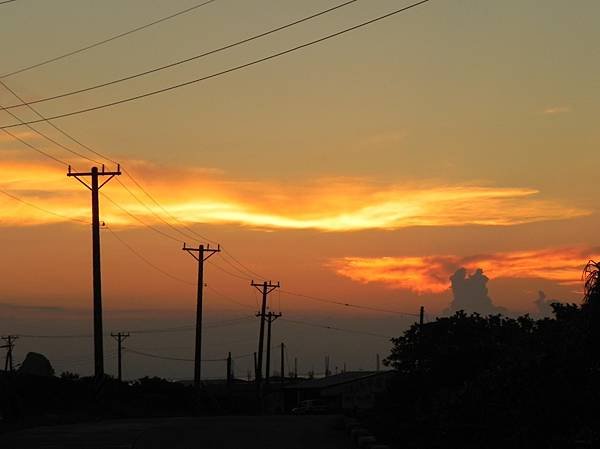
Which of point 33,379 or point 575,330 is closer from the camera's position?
point 575,330

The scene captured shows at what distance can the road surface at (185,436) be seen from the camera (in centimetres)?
2666

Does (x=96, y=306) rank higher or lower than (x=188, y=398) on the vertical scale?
higher

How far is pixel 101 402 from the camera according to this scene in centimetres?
5309

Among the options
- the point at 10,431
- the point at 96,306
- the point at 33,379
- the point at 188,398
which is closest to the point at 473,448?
the point at 10,431

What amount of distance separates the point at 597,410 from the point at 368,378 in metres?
88.1

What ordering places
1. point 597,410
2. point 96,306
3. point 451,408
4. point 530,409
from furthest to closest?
point 96,306 → point 451,408 → point 530,409 → point 597,410

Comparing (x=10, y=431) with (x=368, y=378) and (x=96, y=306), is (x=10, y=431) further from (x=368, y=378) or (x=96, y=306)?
(x=368, y=378)

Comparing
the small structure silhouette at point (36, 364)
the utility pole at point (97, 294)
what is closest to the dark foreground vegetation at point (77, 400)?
the utility pole at point (97, 294)

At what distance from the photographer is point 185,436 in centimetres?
2989

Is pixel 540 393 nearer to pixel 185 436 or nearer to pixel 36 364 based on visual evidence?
pixel 185 436

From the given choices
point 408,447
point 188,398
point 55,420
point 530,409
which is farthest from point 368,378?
point 530,409

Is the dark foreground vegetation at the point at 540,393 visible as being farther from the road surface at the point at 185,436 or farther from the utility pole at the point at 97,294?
the utility pole at the point at 97,294

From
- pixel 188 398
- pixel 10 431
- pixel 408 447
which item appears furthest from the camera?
pixel 188 398

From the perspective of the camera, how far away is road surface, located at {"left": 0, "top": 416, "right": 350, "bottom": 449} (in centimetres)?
2666
